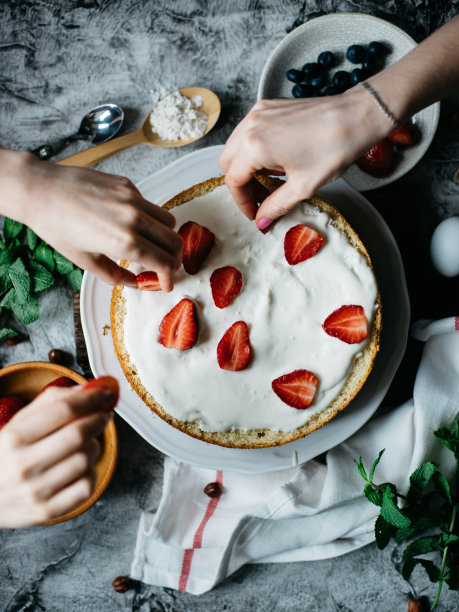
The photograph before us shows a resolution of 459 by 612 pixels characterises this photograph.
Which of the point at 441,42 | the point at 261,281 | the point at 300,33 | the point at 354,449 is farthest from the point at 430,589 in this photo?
the point at 300,33

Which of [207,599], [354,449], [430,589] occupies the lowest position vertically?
[207,599]

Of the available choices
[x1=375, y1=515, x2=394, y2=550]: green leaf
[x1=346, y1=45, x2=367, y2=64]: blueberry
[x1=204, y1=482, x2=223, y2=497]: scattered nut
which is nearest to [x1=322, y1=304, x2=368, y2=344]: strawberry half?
[x1=375, y1=515, x2=394, y2=550]: green leaf

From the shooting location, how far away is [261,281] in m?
1.94

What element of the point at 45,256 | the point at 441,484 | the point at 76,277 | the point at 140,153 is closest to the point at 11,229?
the point at 45,256

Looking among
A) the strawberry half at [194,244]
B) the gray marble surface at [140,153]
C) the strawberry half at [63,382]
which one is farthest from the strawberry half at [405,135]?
the strawberry half at [63,382]

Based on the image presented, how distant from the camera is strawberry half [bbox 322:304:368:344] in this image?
1.91m

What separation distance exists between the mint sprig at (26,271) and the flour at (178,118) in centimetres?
73

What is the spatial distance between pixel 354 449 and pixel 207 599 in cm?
99

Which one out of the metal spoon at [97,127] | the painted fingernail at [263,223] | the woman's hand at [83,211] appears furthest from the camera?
the metal spoon at [97,127]

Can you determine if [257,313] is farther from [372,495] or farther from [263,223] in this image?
[372,495]

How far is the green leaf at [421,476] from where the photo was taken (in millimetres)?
2047

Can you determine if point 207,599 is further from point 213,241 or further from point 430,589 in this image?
point 213,241

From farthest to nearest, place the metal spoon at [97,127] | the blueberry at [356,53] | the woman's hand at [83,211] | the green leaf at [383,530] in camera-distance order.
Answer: the metal spoon at [97,127] → the blueberry at [356,53] → the green leaf at [383,530] → the woman's hand at [83,211]

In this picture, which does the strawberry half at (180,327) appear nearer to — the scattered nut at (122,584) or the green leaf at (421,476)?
the green leaf at (421,476)
